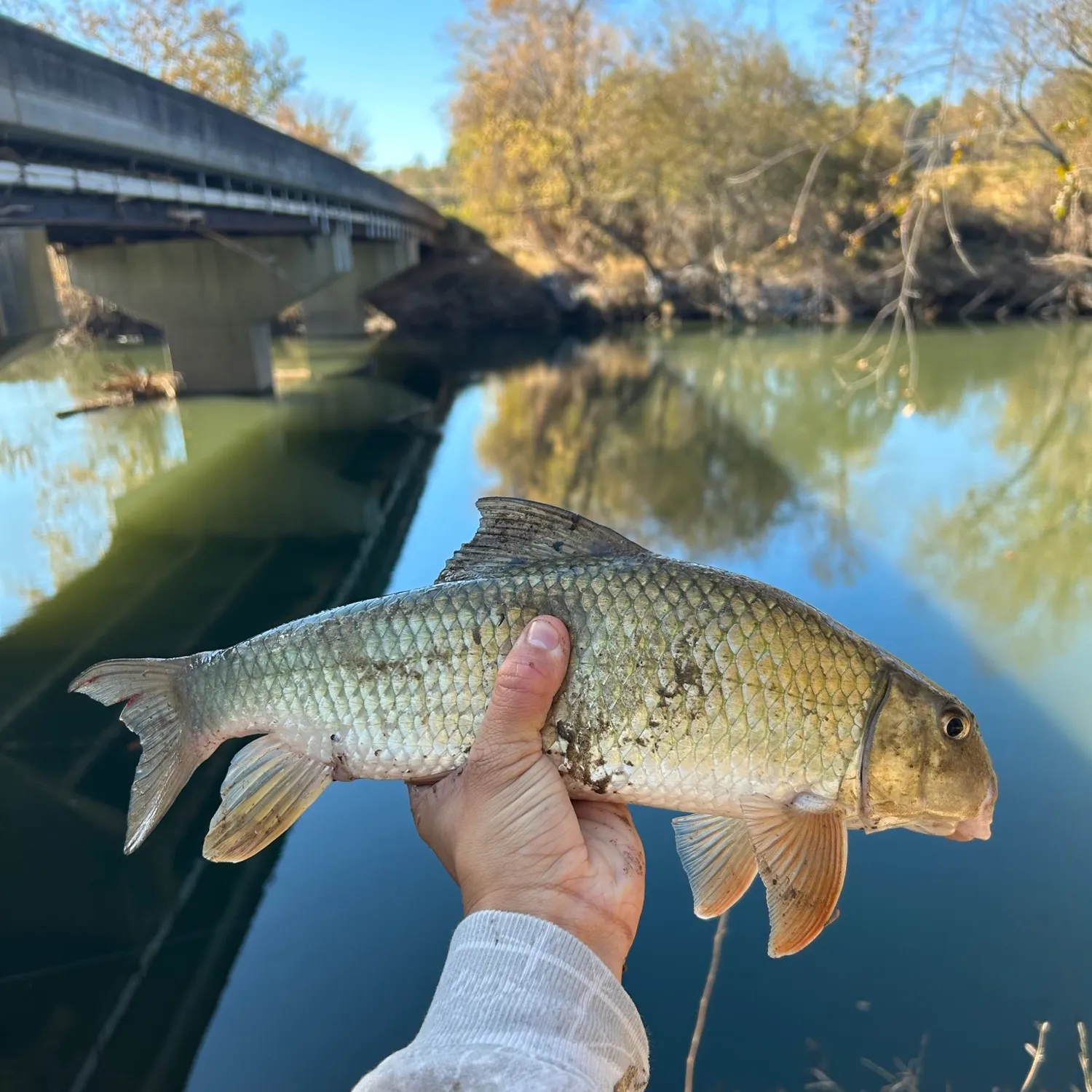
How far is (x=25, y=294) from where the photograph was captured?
7.71m

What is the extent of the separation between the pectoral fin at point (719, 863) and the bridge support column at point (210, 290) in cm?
1629

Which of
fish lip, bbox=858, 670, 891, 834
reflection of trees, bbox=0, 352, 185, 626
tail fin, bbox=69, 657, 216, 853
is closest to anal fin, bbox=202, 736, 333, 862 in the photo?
tail fin, bbox=69, 657, 216, 853

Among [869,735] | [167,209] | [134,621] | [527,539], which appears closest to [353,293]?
[167,209]

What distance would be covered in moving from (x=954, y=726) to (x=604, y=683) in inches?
30.9

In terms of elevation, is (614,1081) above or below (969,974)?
above

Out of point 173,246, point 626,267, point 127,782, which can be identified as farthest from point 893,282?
point 127,782

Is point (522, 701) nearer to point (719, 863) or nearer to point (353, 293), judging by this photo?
point (719, 863)

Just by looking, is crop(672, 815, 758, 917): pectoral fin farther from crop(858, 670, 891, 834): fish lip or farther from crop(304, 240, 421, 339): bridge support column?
crop(304, 240, 421, 339): bridge support column

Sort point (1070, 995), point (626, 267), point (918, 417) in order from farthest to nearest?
point (626, 267)
point (918, 417)
point (1070, 995)

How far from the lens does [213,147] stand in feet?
31.6

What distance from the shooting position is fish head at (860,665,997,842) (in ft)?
5.75

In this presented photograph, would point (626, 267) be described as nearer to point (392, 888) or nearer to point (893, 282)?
point (893, 282)

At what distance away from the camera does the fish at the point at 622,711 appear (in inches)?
70.1

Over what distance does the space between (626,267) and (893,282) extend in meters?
9.73
